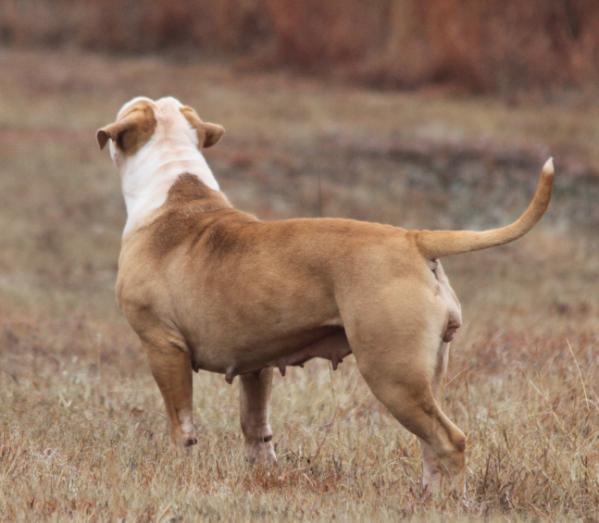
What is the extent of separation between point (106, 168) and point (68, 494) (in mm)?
12224

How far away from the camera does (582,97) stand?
21703 mm

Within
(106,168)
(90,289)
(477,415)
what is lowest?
(106,168)

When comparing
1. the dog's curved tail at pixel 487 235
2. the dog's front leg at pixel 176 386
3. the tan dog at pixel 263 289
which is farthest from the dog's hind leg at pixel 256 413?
the dog's curved tail at pixel 487 235

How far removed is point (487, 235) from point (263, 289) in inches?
37.6

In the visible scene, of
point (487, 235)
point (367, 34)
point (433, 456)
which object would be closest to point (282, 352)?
point (433, 456)

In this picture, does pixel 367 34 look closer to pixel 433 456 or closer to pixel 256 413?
pixel 256 413

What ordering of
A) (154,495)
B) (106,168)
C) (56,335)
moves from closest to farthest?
(154,495), (56,335), (106,168)

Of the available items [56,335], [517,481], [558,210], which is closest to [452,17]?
[558,210]

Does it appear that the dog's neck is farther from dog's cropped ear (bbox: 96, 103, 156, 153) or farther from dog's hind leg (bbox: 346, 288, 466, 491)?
dog's hind leg (bbox: 346, 288, 466, 491)

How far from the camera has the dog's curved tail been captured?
17.9ft

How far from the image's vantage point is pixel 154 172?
6.98 meters

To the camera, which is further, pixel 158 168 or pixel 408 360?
pixel 158 168

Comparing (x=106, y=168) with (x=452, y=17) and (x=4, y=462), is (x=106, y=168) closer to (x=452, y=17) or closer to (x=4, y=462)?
(x=452, y=17)

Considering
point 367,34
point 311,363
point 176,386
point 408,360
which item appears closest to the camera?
point 408,360
